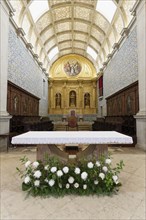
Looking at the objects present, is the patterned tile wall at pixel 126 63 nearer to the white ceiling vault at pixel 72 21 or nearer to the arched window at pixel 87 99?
the white ceiling vault at pixel 72 21

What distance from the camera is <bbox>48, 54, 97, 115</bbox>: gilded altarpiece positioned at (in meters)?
18.3

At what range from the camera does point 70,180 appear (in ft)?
7.89

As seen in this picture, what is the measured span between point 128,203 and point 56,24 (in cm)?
1319

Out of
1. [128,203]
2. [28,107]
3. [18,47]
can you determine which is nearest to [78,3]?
[18,47]

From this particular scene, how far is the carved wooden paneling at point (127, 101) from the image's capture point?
7.30 metres

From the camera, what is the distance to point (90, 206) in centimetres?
212

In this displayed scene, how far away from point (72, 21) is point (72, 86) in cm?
768

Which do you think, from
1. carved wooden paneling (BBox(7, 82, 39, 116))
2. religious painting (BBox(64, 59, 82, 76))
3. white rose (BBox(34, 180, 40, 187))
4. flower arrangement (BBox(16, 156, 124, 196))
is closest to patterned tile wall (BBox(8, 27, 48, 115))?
carved wooden paneling (BBox(7, 82, 39, 116))

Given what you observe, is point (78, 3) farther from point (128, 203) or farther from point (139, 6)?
point (128, 203)

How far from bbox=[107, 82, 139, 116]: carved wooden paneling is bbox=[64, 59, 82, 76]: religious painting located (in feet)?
31.0

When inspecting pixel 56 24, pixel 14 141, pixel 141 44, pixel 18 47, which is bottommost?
pixel 14 141

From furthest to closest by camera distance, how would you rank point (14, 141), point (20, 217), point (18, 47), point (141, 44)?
point (18, 47), point (141, 44), point (14, 141), point (20, 217)

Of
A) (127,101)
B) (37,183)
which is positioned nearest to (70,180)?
(37,183)

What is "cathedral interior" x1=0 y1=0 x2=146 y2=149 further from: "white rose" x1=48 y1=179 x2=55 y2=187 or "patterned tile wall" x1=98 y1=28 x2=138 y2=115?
"white rose" x1=48 y1=179 x2=55 y2=187
